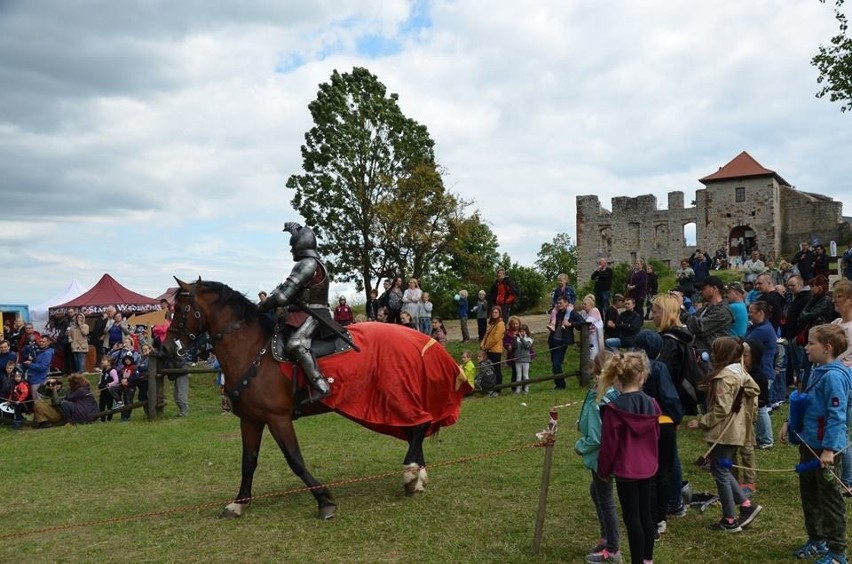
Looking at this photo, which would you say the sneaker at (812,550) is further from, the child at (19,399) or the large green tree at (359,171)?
the large green tree at (359,171)

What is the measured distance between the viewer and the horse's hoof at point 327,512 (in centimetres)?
665

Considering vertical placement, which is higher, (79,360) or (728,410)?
(728,410)

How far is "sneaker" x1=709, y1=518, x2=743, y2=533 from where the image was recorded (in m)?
5.80

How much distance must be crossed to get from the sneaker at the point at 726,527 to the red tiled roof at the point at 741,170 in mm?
46634

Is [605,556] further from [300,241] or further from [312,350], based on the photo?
[300,241]

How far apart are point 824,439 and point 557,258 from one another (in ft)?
244

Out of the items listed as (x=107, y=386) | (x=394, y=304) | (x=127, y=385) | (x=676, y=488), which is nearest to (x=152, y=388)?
(x=127, y=385)

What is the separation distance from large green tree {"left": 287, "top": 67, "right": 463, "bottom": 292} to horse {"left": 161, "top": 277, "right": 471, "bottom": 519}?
24.2 metres

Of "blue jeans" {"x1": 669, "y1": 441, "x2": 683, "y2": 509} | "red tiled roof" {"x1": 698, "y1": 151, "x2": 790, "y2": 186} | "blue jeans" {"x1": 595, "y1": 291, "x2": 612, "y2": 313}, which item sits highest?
"red tiled roof" {"x1": 698, "y1": 151, "x2": 790, "y2": 186}

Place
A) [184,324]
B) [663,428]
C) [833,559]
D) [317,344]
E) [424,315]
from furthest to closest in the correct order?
[424,315]
[184,324]
[317,344]
[663,428]
[833,559]

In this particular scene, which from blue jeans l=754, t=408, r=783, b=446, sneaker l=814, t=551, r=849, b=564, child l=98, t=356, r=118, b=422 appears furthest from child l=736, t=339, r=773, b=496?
child l=98, t=356, r=118, b=422

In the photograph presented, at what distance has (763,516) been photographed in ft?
20.2

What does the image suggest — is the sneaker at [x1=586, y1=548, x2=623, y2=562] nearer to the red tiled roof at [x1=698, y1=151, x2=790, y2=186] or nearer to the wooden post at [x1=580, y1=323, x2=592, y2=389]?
the wooden post at [x1=580, y1=323, x2=592, y2=389]

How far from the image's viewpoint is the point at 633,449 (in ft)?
16.0
